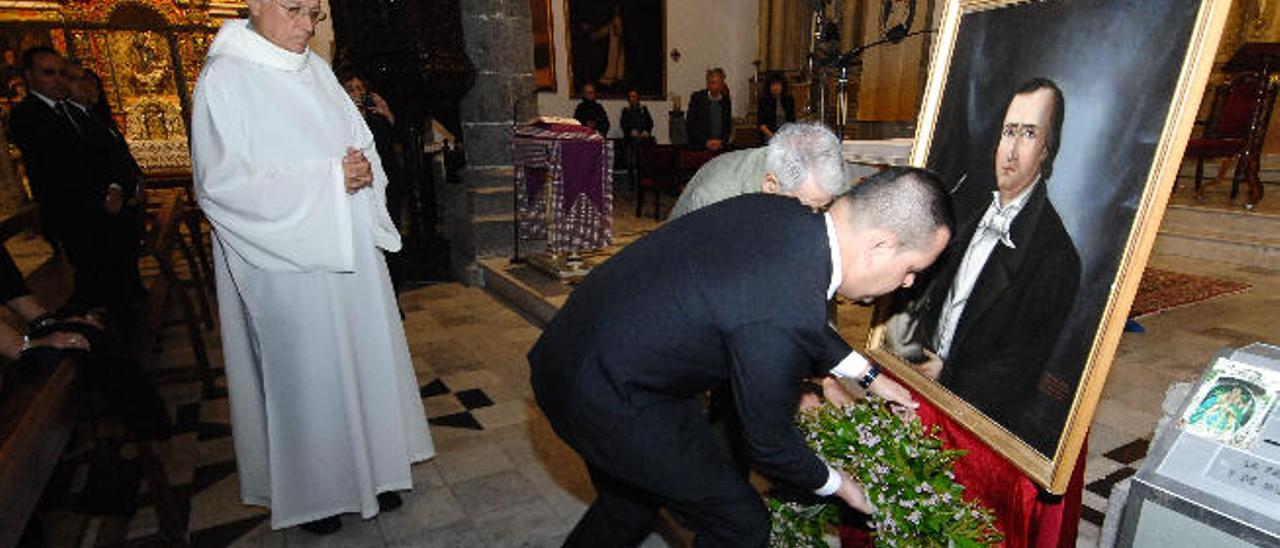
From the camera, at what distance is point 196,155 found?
92.4 inches

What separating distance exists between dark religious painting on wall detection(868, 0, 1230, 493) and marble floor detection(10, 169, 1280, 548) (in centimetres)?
136

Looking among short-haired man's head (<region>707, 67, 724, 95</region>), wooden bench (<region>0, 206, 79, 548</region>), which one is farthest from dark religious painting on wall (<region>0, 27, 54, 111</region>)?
wooden bench (<region>0, 206, 79, 548</region>)

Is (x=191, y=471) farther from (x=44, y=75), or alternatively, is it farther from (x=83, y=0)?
(x=83, y=0)

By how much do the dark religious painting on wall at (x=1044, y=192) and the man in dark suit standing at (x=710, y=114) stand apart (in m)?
7.73

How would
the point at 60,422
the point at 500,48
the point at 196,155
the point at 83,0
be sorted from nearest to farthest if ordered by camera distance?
1. the point at 60,422
2. the point at 196,155
3. the point at 500,48
4. the point at 83,0

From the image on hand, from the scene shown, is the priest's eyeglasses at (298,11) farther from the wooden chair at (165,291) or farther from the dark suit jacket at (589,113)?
the dark suit jacket at (589,113)

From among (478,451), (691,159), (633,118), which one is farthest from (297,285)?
(633,118)

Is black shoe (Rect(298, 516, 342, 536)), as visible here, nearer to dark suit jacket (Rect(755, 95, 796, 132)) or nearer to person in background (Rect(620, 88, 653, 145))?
dark suit jacket (Rect(755, 95, 796, 132))

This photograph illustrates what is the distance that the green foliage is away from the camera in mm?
1599

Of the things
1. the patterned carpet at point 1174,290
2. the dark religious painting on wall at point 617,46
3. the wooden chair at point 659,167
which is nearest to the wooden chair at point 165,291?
the wooden chair at point 659,167

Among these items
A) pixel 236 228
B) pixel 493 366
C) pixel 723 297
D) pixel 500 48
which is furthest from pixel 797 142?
pixel 500 48

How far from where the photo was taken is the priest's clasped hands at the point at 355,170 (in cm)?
247

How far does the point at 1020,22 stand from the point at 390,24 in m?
5.19

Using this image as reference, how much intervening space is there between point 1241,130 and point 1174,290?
3.65 metres
